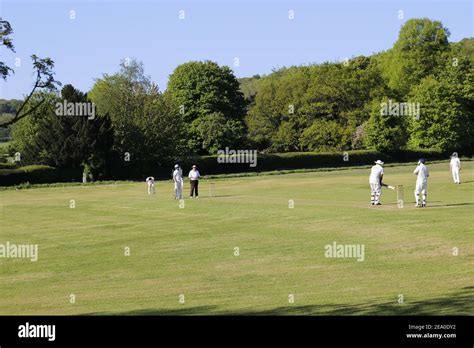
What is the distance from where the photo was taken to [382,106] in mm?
95188

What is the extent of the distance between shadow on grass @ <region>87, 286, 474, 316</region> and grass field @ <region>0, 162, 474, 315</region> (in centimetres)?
2

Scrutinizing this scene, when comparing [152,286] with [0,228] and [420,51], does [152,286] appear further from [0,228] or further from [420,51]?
[420,51]

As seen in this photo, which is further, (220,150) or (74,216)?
(220,150)

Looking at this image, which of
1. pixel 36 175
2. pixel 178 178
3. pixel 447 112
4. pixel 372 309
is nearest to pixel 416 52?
pixel 447 112

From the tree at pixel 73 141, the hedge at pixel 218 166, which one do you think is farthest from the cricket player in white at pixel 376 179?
the tree at pixel 73 141

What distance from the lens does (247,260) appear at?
21.8 m

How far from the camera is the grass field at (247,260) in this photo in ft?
50.9

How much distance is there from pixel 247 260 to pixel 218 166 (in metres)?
63.9

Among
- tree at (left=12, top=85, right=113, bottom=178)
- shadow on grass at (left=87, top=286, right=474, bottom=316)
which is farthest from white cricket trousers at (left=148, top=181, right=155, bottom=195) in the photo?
shadow on grass at (left=87, top=286, right=474, bottom=316)

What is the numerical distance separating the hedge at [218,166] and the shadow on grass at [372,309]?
193ft
